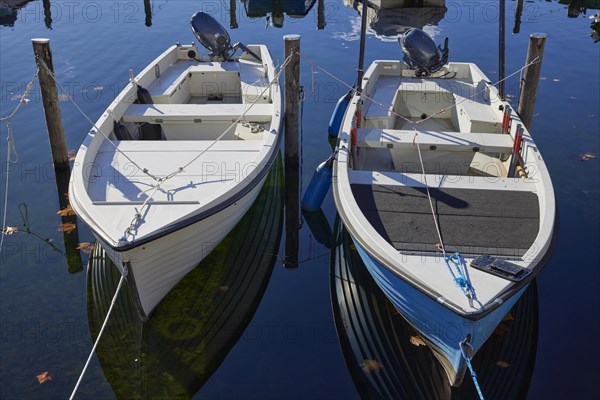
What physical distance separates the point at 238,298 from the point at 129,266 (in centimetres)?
201

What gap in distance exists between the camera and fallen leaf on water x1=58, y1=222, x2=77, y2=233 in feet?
33.4

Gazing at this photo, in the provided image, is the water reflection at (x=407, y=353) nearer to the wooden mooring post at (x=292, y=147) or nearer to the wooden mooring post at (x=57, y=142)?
the wooden mooring post at (x=292, y=147)

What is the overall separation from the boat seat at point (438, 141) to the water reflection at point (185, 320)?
7.74 ft

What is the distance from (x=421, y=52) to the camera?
12422 millimetres

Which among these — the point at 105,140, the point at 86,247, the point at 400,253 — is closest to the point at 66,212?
the point at 86,247

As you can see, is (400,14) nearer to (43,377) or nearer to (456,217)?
(456,217)

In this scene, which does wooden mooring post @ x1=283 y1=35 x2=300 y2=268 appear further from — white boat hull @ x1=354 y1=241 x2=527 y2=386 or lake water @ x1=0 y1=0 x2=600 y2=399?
white boat hull @ x1=354 y1=241 x2=527 y2=386

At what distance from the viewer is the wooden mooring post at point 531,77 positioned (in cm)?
1034

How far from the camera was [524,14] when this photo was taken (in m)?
25.0

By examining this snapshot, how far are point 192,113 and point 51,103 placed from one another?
8.20 feet

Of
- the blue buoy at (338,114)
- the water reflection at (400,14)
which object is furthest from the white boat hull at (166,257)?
the water reflection at (400,14)

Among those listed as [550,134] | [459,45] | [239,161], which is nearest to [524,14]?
[459,45]

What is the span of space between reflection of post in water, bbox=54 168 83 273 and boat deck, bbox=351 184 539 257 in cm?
460

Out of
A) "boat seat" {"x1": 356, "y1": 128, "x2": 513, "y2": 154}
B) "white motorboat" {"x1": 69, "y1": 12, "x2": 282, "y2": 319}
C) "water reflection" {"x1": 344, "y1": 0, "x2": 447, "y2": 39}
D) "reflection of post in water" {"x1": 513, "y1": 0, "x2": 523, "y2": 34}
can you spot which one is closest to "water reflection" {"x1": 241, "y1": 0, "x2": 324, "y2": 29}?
"water reflection" {"x1": 344, "y1": 0, "x2": 447, "y2": 39}
